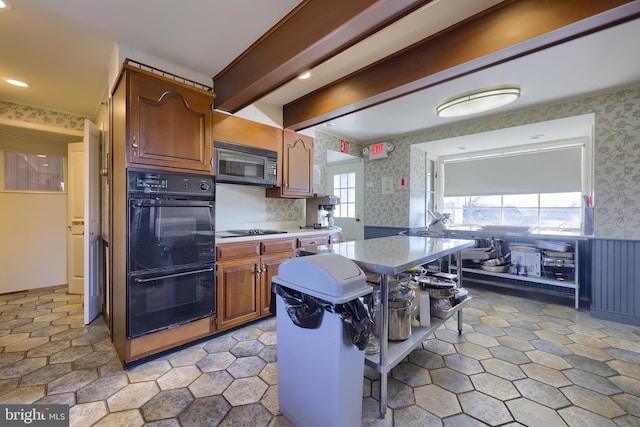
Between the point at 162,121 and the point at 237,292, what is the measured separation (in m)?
1.61

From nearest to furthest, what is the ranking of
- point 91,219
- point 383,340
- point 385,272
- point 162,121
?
1. point 385,272
2. point 383,340
3. point 162,121
4. point 91,219

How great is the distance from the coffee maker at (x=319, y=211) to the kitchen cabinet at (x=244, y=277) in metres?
A: 1.04

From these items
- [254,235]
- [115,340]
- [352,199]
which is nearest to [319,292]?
[254,235]

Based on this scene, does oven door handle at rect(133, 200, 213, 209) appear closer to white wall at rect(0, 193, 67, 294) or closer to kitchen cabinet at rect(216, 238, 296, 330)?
kitchen cabinet at rect(216, 238, 296, 330)

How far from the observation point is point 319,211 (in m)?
3.88

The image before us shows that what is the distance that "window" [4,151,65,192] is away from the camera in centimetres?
361

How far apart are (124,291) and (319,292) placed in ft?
5.27

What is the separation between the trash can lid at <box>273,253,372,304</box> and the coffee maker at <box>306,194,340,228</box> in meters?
2.37

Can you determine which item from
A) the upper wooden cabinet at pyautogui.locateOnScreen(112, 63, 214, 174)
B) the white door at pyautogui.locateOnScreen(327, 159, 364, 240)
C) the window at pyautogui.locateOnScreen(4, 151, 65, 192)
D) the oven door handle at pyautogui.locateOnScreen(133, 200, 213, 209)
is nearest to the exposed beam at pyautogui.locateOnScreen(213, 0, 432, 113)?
the upper wooden cabinet at pyautogui.locateOnScreen(112, 63, 214, 174)

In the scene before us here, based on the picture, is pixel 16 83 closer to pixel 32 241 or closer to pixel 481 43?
pixel 32 241

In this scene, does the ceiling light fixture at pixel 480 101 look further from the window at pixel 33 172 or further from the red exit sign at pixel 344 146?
the window at pixel 33 172

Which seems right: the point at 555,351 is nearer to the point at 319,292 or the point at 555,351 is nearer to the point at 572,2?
the point at 319,292

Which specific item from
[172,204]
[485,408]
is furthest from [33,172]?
[485,408]

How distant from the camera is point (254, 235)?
270 centimetres
